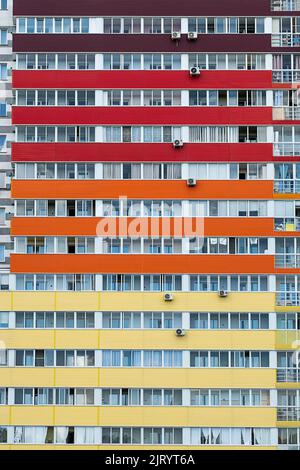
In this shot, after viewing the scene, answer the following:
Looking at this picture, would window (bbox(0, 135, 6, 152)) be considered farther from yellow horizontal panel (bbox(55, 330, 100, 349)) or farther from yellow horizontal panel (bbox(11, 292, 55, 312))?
yellow horizontal panel (bbox(55, 330, 100, 349))

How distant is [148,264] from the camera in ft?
194

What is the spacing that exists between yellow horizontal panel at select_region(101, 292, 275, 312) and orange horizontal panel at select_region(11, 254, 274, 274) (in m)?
1.05

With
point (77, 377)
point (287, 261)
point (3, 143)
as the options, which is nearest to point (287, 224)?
point (287, 261)

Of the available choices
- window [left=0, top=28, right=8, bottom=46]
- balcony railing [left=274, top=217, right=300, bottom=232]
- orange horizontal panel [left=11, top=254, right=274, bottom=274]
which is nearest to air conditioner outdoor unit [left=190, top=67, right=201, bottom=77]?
balcony railing [left=274, top=217, right=300, bottom=232]

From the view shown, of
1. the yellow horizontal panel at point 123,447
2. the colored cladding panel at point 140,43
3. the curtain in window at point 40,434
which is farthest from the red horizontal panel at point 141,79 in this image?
the yellow horizontal panel at point 123,447

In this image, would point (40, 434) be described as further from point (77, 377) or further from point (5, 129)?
point (5, 129)

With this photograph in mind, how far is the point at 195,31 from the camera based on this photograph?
198 ft

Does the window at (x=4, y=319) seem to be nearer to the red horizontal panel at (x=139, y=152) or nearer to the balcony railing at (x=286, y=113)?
the red horizontal panel at (x=139, y=152)

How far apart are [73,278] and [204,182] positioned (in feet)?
24.4
